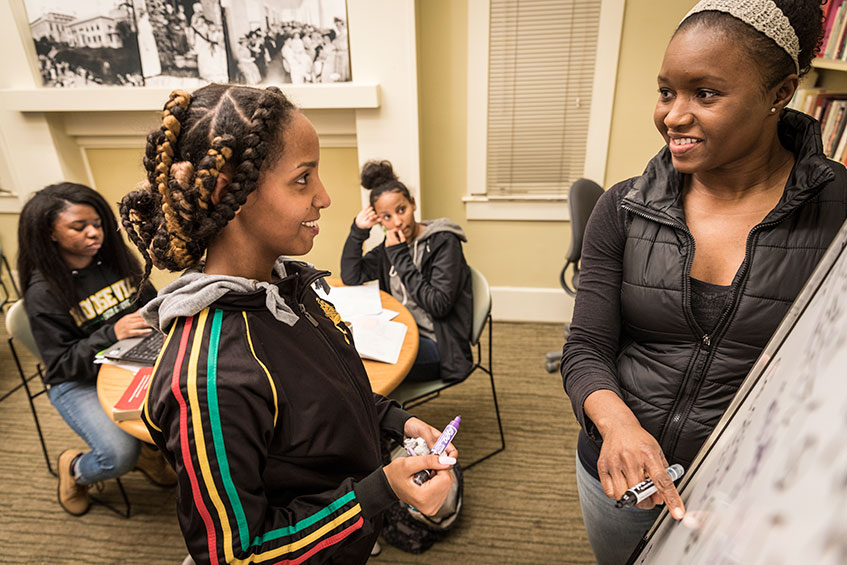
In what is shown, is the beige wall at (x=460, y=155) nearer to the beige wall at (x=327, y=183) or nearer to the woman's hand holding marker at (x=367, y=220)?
the beige wall at (x=327, y=183)

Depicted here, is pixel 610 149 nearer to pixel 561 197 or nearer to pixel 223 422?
pixel 561 197

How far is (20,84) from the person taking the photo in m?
2.94

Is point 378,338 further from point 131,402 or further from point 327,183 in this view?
point 327,183

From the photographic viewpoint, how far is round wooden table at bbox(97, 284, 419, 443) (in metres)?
1.35

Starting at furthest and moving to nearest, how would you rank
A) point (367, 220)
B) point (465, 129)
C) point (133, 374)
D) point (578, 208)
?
1. point (465, 129)
2. point (578, 208)
3. point (367, 220)
4. point (133, 374)

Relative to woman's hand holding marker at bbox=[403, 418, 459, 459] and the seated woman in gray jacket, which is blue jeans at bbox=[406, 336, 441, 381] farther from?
the seated woman in gray jacket

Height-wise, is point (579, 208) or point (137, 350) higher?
point (579, 208)

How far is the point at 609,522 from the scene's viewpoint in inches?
36.6

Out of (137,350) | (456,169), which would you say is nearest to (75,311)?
Result: (137,350)

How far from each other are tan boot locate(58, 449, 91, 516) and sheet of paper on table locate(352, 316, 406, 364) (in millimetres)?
1293

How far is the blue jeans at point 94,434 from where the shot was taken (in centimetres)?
174

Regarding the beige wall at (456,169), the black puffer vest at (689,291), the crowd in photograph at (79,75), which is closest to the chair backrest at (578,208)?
the beige wall at (456,169)

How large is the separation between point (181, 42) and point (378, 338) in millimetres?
2247

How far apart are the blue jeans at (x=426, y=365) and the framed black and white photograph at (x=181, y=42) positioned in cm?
202
